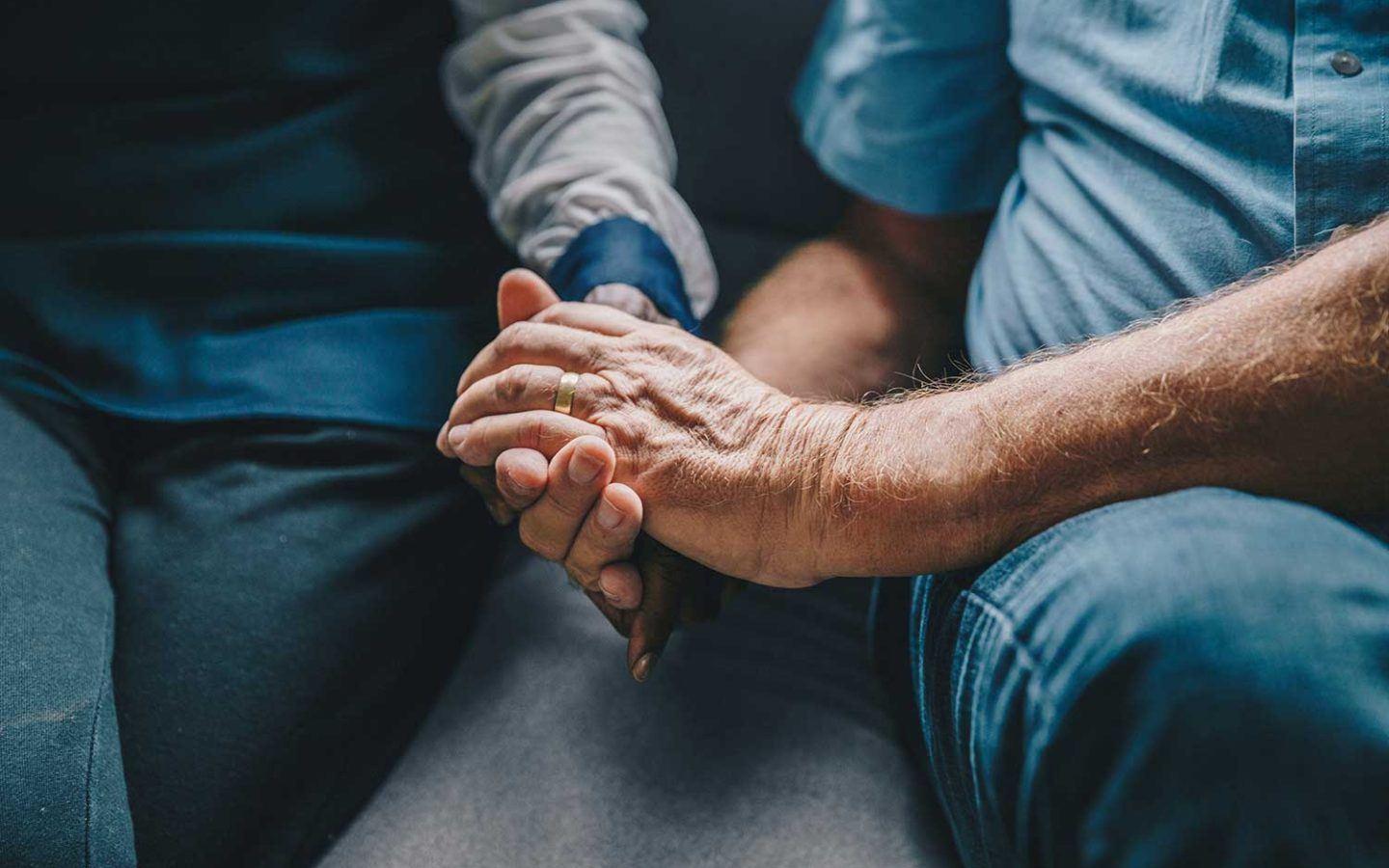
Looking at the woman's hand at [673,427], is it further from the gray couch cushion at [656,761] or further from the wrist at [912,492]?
A: the gray couch cushion at [656,761]

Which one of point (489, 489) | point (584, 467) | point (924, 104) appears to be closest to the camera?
point (584, 467)

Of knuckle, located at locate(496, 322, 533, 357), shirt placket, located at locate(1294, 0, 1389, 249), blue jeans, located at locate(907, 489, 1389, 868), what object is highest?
shirt placket, located at locate(1294, 0, 1389, 249)

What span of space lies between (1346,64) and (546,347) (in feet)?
1.71

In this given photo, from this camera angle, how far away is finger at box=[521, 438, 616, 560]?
606 millimetres

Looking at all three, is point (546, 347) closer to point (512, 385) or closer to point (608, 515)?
point (512, 385)

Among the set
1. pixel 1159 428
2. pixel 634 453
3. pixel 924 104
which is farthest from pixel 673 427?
pixel 924 104

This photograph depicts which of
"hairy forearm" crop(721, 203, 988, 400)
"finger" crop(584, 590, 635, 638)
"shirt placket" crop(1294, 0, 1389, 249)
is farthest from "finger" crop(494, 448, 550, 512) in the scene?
"shirt placket" crop(1294, 0, 1389, 249)

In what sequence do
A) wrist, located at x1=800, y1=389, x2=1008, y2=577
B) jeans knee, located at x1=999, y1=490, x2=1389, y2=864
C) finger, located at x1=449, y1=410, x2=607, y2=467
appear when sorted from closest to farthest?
1. jeans knee, located at x1=999, y1=490, x2=1389, y2=864
2. wrist, located at x1=800, y1=389, x2=1008, y2=577
3. finger, located at x1=449, y1=410, x2=607, y2=467

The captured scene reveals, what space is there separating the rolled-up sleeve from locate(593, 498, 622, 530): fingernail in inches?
17.2

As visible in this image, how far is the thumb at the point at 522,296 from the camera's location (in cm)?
72

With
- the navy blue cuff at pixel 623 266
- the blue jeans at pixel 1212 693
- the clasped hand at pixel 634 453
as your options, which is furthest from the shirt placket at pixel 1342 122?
the navy blue cuff at pixel 623 266

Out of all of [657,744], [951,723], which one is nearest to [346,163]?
[657,744]

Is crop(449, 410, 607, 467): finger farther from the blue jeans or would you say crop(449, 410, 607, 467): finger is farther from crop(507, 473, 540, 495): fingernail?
the blue jeans

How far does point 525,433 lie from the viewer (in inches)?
25.5
